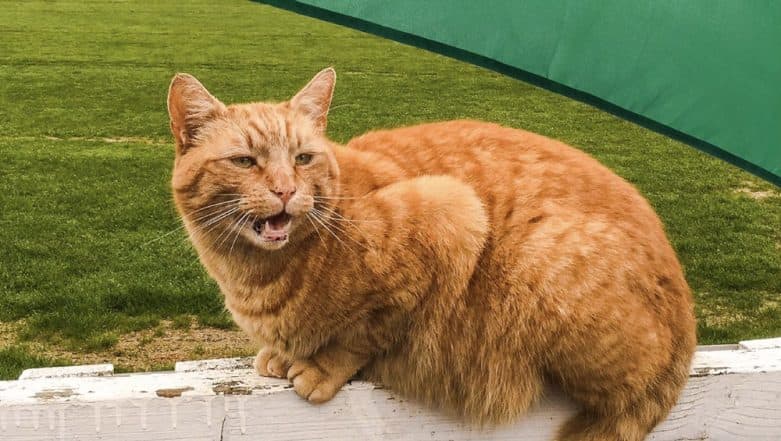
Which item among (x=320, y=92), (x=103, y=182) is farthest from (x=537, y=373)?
(x=103, y=182)

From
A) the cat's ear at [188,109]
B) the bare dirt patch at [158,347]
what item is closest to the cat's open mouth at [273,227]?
the cat's ear at [188,109]

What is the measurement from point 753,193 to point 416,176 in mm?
4917

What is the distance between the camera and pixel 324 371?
64.5 inches

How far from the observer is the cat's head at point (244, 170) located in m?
1.57

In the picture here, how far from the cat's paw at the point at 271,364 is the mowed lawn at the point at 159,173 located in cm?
174

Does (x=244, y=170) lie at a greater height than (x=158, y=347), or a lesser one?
greater

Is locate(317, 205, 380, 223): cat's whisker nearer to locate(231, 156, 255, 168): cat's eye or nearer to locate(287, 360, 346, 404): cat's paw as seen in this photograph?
locate(231, 156, 255, 168): cat's eye

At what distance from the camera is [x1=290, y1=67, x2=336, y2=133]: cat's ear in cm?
176

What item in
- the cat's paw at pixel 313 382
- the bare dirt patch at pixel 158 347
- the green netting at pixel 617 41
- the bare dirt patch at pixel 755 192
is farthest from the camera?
the bare dirt patch at pixel 755 192

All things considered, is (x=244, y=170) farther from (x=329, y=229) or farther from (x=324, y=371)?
(x=324, y=371)

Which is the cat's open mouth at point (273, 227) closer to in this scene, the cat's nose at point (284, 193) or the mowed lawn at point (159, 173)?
the cat's nose at point (284, 193)

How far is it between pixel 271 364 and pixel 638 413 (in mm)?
770

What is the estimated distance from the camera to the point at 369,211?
1700 mm

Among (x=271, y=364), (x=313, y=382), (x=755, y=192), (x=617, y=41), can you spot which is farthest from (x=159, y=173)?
(x=617, y=41)
